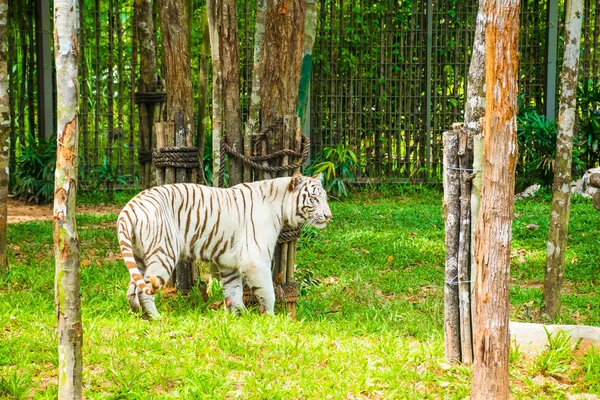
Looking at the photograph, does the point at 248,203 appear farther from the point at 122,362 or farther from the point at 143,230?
the point at 122,362

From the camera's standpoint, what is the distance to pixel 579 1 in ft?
20.2

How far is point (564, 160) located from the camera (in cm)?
621

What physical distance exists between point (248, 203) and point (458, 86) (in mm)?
8652

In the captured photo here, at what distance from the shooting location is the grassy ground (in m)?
4.39

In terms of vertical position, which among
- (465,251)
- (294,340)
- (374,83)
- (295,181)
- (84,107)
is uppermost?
(374,83)

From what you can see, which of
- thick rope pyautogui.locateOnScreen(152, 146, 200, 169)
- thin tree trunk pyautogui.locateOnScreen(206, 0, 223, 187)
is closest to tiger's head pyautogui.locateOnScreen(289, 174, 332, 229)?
thick rope pyautogui.locateOnScreen(152, 146, 200, 169)

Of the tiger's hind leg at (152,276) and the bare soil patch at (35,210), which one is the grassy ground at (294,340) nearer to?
the tiger's hind leg at (152,276)

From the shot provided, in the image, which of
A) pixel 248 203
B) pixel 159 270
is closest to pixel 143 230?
pixel 159 270

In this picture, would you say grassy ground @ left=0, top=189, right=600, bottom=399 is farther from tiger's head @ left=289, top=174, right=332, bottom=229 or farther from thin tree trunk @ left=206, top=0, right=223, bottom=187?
thin tree trunk @ left=206, top=0, right=223, bottom=187

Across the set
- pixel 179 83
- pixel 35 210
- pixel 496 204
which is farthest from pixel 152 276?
pixel 35 210

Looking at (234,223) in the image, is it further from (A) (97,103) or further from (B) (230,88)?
(A) (97,103)

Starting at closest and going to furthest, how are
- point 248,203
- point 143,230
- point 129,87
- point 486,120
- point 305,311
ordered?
point 486,120
point 143,230
point 248,203
point 305,311
point 129,87

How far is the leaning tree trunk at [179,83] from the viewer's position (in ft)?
19.9

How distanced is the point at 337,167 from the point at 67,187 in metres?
9.96
